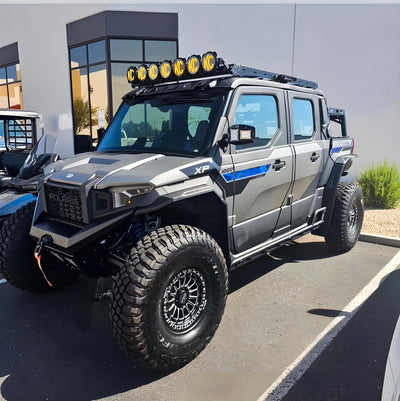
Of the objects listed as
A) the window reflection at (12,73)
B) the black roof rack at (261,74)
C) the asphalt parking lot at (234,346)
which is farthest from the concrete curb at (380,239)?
the window reflection at (12,73)

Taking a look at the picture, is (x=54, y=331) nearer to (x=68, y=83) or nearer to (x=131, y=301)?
(x=131, y=301)

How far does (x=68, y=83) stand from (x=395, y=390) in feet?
47.4

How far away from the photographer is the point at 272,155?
3.62 meters

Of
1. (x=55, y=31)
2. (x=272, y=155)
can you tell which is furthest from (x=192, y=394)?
(x=55, y=31)

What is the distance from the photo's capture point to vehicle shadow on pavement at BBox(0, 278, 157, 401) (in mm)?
2542

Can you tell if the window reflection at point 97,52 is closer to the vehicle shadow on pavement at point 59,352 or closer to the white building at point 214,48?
the white building at point 214,48

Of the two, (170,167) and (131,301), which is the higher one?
(170,167)

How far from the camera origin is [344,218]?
4816mm

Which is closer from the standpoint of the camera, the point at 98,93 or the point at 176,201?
the point at 176,201

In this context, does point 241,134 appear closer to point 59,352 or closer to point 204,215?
point 204,215

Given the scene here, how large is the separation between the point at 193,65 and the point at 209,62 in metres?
0.16

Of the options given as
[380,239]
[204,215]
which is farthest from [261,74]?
[380,239]

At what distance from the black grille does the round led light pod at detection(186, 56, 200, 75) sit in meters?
1.47

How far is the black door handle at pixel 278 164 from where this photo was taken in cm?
363
